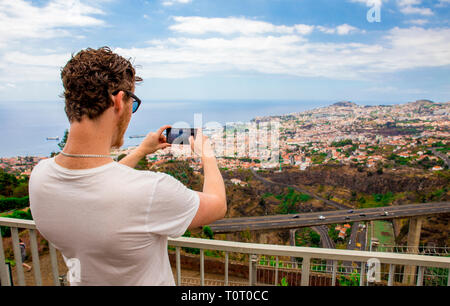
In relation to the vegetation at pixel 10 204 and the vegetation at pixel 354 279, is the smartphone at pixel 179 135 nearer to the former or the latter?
the vegetation at pixel 354 279

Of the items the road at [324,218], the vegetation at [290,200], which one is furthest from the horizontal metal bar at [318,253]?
the vegetation at [290,200]

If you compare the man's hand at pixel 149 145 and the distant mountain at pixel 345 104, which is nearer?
the man's hand at pixel 149 145

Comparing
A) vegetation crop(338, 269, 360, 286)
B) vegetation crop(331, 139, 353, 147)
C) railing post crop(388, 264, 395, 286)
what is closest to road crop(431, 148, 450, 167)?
vegetation crop(331, 139, 353, 147)

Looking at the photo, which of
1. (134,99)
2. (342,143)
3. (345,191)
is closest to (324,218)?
(345,191)

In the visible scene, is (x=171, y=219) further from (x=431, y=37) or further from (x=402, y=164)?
(x=402, y=164)

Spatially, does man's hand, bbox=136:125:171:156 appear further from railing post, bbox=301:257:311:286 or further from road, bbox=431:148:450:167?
road, bbox=431:148:450:167

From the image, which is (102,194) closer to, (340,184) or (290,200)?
(290,200)

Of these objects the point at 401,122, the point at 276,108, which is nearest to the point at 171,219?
the point at 276,108
